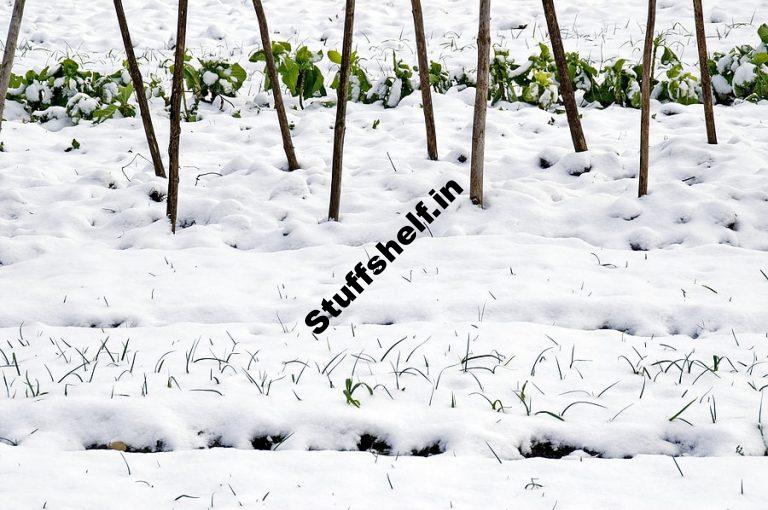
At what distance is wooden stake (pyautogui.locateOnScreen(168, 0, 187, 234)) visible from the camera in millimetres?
4438

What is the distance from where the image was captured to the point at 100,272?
13.6ft

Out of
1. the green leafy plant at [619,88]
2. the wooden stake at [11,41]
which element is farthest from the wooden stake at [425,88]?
the wooden stake at [11,41]

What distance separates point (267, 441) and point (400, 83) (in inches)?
200

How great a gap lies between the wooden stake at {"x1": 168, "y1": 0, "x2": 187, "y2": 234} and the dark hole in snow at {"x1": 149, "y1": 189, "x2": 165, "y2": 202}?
36 cm

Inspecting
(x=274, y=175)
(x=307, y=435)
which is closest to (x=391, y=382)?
(x=307, y=435)

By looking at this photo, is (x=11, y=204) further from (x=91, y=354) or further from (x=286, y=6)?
(x=286, y=6)

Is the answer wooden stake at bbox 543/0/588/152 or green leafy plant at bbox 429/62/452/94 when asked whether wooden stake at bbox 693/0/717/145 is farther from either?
green leafy plant at bbox 429/62/452/94

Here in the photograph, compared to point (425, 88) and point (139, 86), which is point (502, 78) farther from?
point (139, 86)

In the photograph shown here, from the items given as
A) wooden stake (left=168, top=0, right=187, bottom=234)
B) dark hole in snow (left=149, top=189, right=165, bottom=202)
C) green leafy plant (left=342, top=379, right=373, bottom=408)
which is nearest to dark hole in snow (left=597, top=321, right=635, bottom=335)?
green leafy plant (left=342, top=379, right=373, bottom=408)

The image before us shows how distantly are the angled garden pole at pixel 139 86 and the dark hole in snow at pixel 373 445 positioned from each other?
11.2 feet

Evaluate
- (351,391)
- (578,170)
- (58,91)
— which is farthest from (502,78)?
(351,391)

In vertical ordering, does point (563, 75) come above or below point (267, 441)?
above

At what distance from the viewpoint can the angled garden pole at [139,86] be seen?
5059 mm

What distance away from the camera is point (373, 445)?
8.57ft
